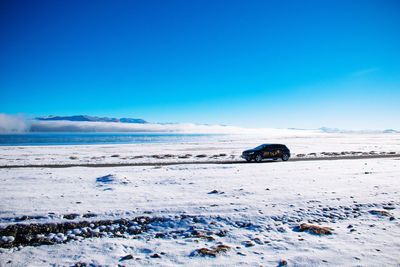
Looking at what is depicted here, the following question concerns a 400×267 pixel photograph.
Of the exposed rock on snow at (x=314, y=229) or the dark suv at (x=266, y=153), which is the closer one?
the exposed rock on snow at (x=314, y=229)

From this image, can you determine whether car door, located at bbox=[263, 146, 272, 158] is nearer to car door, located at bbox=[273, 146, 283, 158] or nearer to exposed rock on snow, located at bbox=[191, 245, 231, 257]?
car door, located at bbox=[273, 146, 283, 158]

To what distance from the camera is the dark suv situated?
81.2ft

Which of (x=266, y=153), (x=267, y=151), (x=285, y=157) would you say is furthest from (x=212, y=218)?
(x=285, y=157)

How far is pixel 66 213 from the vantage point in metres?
8.68

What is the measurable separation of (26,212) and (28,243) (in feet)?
7.42

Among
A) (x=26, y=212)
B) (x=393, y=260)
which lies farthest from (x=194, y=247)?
(x=26, y=212)

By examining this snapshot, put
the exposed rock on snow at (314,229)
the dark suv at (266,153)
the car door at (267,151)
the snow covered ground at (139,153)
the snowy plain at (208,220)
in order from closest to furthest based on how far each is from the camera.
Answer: the snowy plain at (208,220) → the exposed rock on snow at (314,229) → the dark suv at (266,153) → the car door at (267,151) → the snow covered ground at (139,153)

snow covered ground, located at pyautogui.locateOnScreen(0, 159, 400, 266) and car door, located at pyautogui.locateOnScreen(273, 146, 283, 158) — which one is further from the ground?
car door, located at pyautogui.locateOnScreen(273, 146, 283, 158)

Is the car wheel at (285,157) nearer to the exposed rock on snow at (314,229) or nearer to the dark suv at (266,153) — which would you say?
the dark suv at (266,153)

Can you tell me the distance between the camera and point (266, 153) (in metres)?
25.2

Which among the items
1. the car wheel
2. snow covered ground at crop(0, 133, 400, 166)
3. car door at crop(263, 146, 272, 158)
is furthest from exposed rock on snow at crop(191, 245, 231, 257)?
snow covered ground at crop(0, 133, 400, 166)

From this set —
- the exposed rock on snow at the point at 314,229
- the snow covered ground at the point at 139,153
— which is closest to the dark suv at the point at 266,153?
the snow covered ground at the point at 139,153

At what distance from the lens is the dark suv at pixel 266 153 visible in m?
24.8

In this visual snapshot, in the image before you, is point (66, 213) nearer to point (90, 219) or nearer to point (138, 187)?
point (90, 219)
